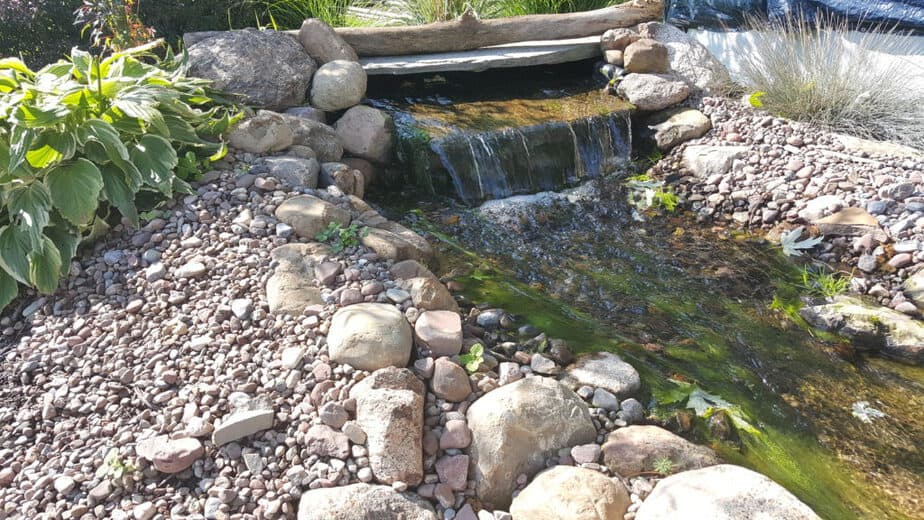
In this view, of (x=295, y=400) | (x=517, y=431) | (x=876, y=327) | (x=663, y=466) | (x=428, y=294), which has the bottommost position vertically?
(x=876, y=327)

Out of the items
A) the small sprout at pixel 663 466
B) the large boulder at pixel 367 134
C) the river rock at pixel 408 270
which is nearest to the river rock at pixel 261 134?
the large boulder at pixel 367 134

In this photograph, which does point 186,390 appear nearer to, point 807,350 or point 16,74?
point 16,74

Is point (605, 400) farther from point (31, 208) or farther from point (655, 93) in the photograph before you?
point (655, 93)

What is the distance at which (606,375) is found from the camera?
2469 millimetres

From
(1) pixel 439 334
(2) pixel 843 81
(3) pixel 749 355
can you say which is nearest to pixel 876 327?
(3) pixel 749 355

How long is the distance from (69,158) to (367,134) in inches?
75.7

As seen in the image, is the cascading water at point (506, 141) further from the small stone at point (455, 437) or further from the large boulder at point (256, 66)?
the small stone at point (455, 437)

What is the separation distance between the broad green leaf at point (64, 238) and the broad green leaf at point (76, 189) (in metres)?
0.10

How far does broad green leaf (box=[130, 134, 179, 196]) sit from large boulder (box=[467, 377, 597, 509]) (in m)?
1.72

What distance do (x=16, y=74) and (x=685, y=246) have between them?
3476mm

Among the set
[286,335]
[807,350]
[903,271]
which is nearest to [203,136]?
[286,335]

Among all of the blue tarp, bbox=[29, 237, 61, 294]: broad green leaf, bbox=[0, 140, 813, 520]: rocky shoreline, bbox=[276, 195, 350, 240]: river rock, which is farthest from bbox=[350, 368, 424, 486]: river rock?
the blue tarp

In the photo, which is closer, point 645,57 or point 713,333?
point 713,333

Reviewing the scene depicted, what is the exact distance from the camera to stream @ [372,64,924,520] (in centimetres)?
237
